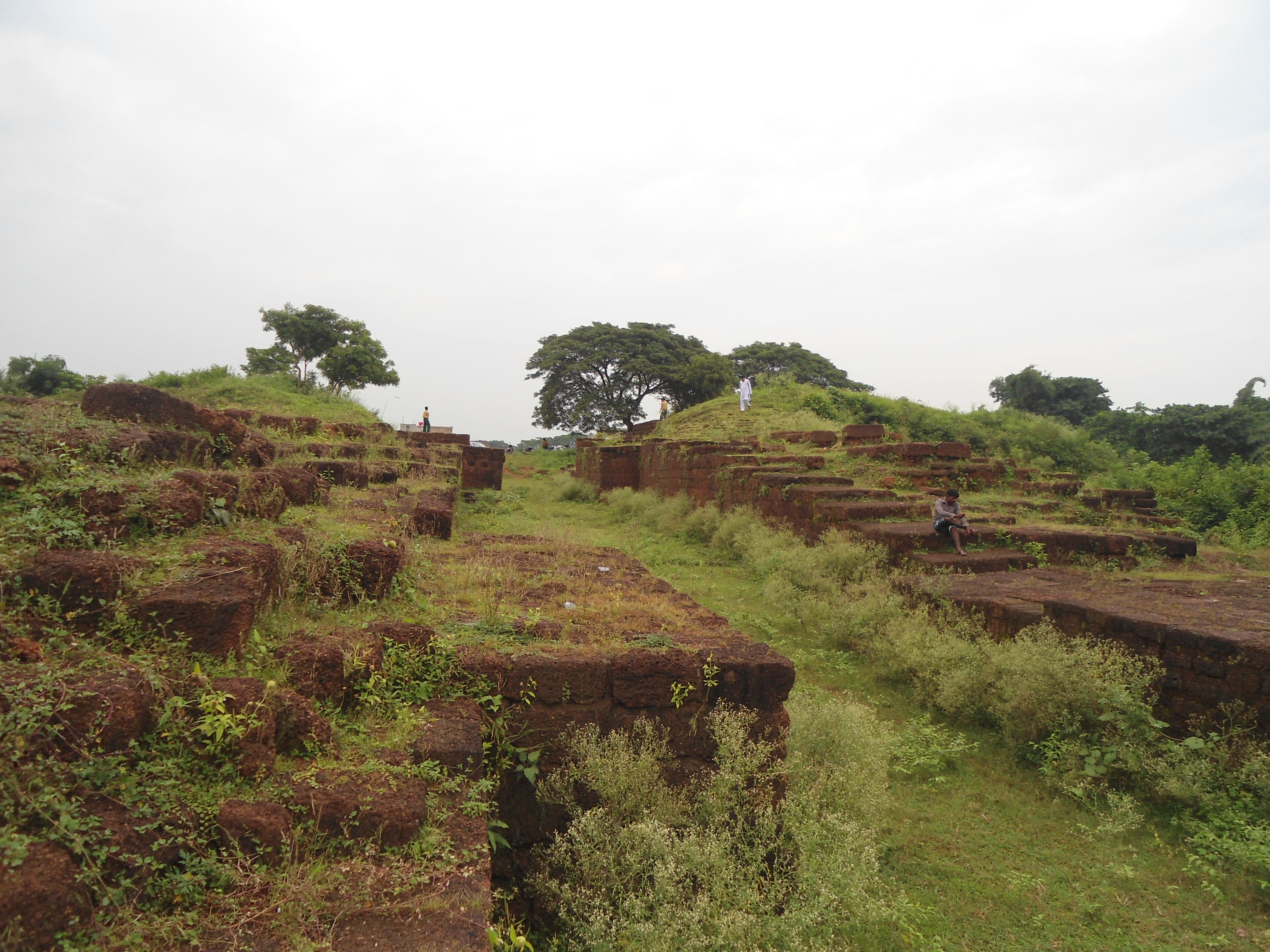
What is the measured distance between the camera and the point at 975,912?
325 cm

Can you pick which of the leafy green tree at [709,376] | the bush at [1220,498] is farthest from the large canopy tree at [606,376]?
the bush at [1220,498]

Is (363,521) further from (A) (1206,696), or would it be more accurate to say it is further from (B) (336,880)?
(A) (1206,696)

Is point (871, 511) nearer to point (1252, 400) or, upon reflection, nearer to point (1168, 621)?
point (1168, 621)

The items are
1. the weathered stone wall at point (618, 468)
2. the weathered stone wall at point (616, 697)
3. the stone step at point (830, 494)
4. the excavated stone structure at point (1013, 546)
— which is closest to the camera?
the weathered stone wall at point (616, 697)

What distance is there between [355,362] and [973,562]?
2470 cm

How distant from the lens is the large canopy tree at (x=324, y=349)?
1040 inches

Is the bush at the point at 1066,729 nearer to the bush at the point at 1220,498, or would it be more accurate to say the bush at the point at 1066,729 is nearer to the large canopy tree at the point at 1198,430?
the bush at the point at 1220,498

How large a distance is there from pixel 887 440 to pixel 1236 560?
5.86 meters

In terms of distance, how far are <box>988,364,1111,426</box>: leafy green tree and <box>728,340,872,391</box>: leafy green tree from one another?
8688 mm

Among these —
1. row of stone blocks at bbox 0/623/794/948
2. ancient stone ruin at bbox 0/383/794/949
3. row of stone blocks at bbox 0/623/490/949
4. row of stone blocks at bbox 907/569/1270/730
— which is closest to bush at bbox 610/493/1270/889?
row of stone blocks at bbox 907/569/1270/730

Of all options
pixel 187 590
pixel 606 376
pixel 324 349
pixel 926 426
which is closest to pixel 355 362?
pixel 324 349

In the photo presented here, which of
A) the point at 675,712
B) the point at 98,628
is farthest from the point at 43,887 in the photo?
the point at 675,712

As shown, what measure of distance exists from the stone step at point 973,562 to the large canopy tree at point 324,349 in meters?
23.6

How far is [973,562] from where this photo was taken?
25.1 ft
